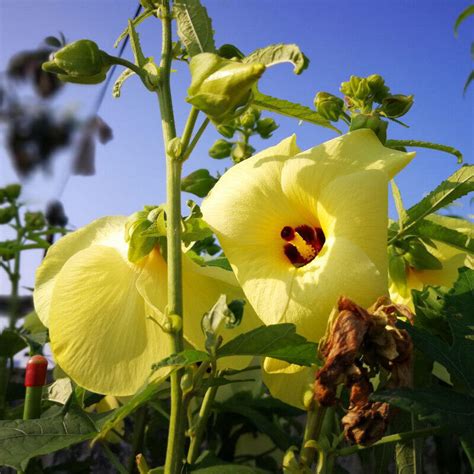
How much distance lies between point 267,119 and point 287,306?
59cm

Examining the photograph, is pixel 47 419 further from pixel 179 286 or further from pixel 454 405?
pixel 454 405

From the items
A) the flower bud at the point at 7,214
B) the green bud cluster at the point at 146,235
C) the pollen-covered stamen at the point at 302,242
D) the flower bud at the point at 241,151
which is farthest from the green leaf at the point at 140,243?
the flower bud at the point at 7,214

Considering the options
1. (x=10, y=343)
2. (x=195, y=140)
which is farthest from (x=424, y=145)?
(x=10, y=343)

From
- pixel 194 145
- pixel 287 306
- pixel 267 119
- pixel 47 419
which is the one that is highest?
pixel 267 119

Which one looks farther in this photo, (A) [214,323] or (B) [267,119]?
(B) [267,119]

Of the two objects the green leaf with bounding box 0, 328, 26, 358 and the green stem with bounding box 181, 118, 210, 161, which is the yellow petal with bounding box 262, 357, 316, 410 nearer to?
the green stem with bounding box 181, 118, 210, 161

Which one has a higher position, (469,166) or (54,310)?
(469,166)

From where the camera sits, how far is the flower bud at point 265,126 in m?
1.02

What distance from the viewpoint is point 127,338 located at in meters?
0.56

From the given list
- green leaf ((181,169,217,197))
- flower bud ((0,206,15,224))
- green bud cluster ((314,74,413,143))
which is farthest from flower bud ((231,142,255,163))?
flower bud ((0,206,15,224))

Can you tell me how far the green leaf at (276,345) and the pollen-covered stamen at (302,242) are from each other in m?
0.11

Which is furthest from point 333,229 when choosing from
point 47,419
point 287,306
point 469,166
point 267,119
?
point 267,119

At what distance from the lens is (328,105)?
66 centimetres

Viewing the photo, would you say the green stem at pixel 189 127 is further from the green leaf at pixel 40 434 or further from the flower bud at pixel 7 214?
the flower bud at pixel 7 214
